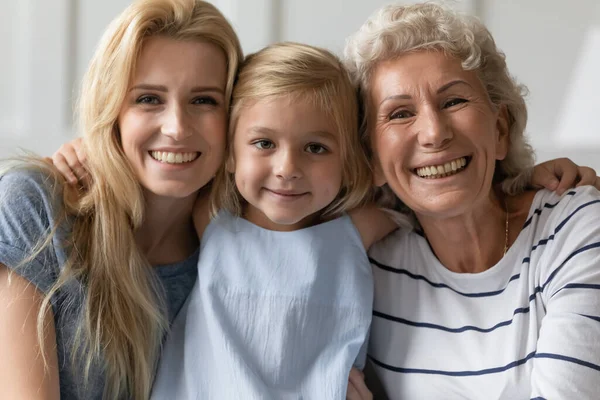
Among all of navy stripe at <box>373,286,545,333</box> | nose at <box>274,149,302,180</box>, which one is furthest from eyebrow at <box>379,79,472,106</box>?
navy stripe at <box>373,286,545,333</box>

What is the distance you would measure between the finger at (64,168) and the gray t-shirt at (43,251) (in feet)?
0.19

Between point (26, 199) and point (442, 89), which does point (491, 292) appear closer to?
point (442, 89)

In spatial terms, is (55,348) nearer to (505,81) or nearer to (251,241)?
(251,241)

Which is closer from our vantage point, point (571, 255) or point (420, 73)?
point (571, 255)

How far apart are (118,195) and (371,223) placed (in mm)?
568

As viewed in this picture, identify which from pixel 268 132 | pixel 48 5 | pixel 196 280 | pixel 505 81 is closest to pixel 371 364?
pixel 196 280

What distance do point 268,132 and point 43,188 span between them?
48 cm

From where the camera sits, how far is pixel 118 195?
5.36 feet

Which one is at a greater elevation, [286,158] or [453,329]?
[286,158]

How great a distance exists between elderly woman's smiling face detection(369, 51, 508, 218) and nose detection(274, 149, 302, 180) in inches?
7.8

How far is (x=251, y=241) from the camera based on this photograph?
5.57 ft

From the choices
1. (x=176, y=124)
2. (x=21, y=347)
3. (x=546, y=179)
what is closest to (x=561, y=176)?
(x=546, y=179)

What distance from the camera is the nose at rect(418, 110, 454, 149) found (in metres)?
1.57

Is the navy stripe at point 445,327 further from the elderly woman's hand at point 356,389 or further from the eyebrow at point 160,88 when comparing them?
the eyebrow at point 160,88
